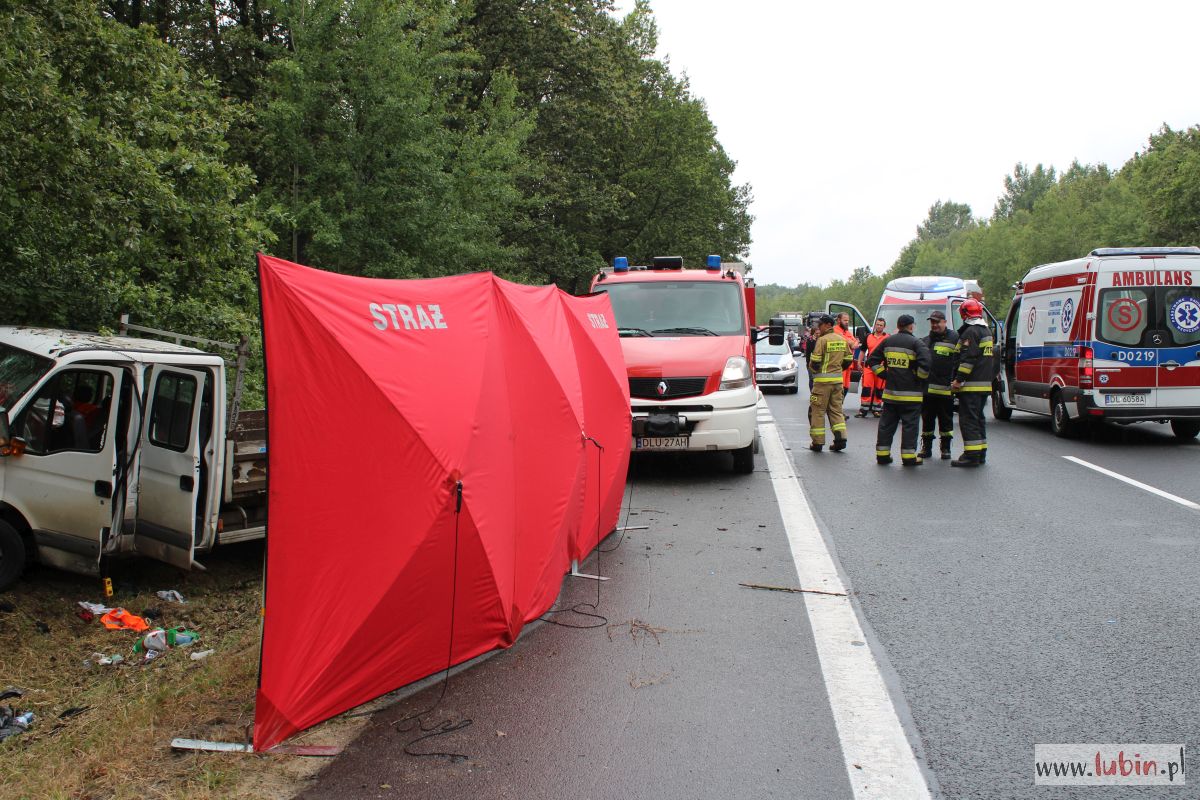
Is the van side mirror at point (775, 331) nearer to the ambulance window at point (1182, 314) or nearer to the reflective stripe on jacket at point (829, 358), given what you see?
the reflective stripe on jacket at point (829, 358)

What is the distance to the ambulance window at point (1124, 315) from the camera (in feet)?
43.0

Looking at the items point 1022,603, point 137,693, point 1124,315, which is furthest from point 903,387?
point 137,693

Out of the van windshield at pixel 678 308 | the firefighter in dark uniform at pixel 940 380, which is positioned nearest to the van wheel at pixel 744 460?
the van windshield at pixel 678 308

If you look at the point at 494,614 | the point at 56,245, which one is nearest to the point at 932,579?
the point at 494,614

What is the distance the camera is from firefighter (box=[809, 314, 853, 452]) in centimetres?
1256

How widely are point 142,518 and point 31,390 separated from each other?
48.0 inches

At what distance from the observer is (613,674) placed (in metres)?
4.76

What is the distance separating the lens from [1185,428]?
554 inches

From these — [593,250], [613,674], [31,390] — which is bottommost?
[613,674]

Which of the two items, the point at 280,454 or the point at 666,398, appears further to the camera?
the point at 666,398

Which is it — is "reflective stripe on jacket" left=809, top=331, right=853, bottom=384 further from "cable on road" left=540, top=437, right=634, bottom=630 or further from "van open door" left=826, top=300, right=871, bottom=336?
"cable on road" left=540, top=437, right=634, bottom=630

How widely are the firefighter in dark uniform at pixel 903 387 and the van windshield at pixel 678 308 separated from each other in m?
1.85

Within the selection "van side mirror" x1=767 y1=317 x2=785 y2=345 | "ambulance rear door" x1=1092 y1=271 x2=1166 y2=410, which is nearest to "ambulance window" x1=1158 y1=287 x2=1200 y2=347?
"ambulance rear door" x1=1092 y1=271 x2=1166 y2=410

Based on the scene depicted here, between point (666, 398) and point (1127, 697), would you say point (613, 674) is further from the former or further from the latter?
point (666, 398)
